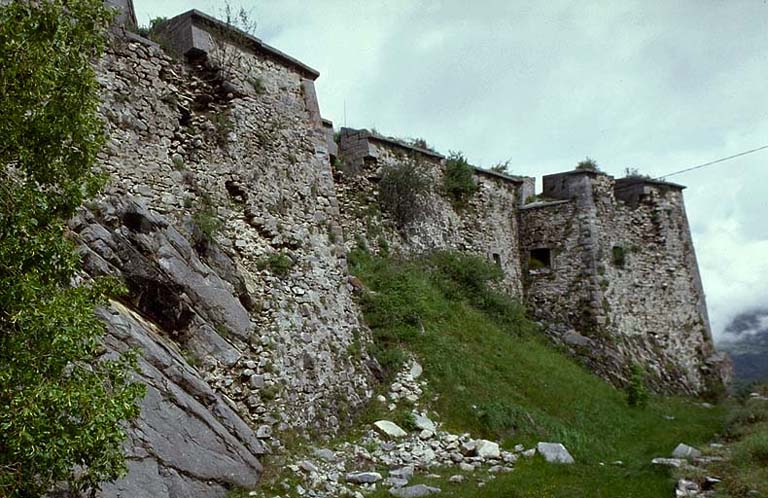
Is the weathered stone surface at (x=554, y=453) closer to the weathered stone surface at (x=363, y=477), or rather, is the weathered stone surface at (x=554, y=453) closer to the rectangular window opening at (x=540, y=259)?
the weathered stone surface at (x=363, y=477)

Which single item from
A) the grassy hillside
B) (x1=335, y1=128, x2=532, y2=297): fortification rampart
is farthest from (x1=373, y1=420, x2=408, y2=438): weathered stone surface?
(x1=335, y1=128, x2=532, y2=297): fortification rampart

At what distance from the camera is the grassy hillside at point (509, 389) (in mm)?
9820

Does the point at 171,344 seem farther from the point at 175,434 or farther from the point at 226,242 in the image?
the point at 226,242

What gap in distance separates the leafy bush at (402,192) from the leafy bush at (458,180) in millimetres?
1859

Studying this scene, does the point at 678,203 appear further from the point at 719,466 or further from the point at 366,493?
the point at 366,493

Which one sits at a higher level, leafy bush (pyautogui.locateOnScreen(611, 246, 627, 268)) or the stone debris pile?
leafy bush (pyautogui.locateOnScreen(611, 246, 627, 268))

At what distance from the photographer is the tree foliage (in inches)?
203

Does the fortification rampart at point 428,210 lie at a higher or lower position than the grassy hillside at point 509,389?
higher

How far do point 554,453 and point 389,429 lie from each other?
2.86 meters

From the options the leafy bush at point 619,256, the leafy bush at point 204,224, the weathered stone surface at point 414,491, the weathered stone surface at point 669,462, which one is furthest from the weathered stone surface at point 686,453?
the leafy bush at point 619,256

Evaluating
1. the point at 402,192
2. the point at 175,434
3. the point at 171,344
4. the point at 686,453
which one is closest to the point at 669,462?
the point at 686,453

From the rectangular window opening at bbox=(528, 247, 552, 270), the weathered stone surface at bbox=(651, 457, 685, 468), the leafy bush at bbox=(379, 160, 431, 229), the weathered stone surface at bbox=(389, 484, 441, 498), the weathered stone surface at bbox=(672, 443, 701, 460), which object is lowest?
the weathered stone surface at bbox=(389, 484, 441, 498)

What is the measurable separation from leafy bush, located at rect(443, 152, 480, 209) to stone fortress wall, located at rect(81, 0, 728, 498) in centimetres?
232

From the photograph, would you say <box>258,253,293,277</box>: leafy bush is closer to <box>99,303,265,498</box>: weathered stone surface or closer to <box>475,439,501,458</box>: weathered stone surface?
<box>99,303,265,498</box>: weathered stone surface
